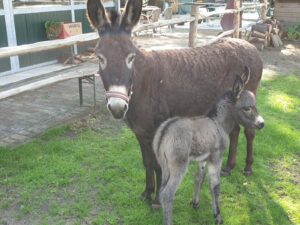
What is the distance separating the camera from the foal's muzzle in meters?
2.86

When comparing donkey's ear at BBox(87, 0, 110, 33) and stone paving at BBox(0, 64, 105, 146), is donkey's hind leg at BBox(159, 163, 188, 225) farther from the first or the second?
stone paving at BBox(0, 64, 105, 146)

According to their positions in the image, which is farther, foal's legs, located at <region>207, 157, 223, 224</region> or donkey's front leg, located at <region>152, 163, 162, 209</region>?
donkey's front leg, located at <region>152, 163, 162, 209</region>

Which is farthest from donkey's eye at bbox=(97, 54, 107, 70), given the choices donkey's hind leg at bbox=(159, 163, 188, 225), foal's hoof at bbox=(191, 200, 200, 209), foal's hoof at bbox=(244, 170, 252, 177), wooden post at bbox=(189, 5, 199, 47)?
wooden post at bbox=(189, 5, 199, 47)

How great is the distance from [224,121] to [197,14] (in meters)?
4.69

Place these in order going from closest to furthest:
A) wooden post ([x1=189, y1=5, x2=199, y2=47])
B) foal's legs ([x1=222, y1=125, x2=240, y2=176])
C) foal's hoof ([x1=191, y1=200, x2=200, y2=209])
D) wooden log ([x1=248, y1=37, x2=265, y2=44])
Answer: foal's hoof ([x1=191, y1=200, x2=200, y2=209])
foal's legs ([x1=222, y1=125, x2=240, y2=176])
wooden post ([x1=189, y1=5, x2=199, y2=47])
wooden log ([x1=248, y1=37, x2=265, y2=44])

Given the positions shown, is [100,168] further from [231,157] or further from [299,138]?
[299,138]

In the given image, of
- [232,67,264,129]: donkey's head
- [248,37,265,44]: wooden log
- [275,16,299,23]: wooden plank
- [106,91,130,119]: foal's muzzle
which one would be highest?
[106,91,130,119]: foal's muzzle

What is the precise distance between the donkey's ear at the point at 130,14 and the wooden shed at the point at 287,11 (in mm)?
13841

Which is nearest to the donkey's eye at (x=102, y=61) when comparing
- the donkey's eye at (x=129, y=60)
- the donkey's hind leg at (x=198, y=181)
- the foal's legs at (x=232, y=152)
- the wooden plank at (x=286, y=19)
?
the donkey's eye at (x=129, y=60)

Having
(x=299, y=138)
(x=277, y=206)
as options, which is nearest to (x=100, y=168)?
(x=277, y=206)

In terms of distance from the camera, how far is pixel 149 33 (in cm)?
1593

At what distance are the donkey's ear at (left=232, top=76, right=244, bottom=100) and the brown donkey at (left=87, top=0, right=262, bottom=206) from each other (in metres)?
0.39

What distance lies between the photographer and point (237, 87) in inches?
142

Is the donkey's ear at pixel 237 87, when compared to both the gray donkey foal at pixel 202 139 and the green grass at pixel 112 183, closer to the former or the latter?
the gray donkey foal at pixel 202 139
